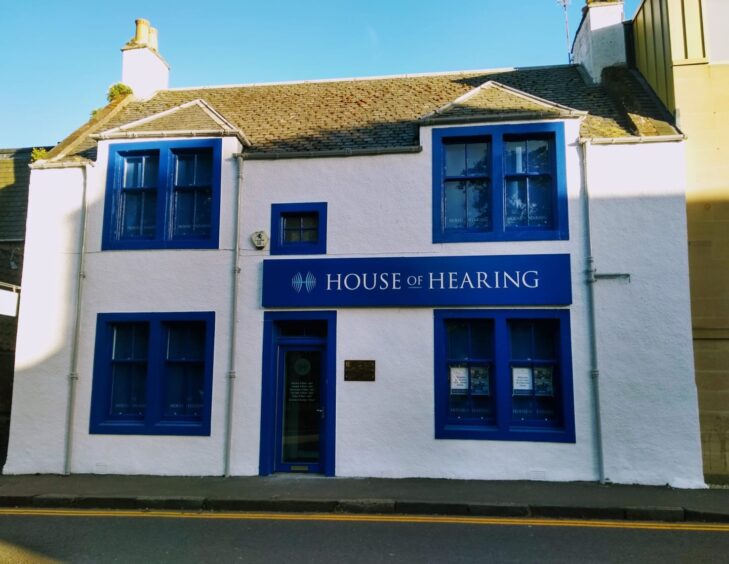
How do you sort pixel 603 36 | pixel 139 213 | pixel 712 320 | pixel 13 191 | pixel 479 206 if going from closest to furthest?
pixel 712 320
pixel 479 206
pixel 139 213
pixel 603 36
pixel 13 191

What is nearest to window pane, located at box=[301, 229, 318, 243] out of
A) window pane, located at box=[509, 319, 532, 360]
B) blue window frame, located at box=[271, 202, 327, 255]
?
blue window frame, located at box=[271, 202, 327, 255]

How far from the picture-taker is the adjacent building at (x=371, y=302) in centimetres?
934

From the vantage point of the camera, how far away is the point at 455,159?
10406 millimetres

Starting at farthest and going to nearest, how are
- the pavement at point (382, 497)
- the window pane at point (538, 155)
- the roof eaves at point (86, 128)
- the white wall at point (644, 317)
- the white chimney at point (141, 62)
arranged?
1. the white chimney at point (141, 62)
2. the roof eaves at point (86, 128)
3. the window pane at point (538, 155)
4. the white wall at point (644, 317)
5. the pavement at point (382, 497)

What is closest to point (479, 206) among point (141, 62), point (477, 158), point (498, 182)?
point (498, 182)

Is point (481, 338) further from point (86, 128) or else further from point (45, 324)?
point (86, 128)

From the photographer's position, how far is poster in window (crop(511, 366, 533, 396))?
962 centimetres

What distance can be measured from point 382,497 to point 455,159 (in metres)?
6.06

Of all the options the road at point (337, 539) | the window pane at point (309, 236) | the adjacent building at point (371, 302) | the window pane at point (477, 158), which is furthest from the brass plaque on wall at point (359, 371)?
the window pane at point (477, 158)

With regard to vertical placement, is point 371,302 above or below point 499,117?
below

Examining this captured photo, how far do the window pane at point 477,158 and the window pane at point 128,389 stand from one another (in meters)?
7.11

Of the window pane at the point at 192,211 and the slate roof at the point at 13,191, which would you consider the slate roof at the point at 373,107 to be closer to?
the window pane at the point at 192,211

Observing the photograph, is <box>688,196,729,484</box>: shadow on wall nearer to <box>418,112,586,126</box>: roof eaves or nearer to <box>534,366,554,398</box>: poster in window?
<box>534,366,554,398</box>: poster in window

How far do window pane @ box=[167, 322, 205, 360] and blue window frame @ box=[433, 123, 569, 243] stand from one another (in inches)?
186
